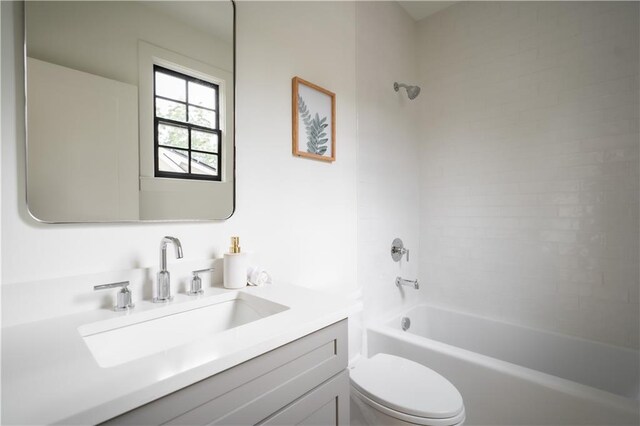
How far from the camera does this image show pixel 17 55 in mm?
821

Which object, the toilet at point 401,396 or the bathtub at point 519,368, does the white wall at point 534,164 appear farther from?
the toilet at point 401,396

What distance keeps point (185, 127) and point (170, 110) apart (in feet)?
0.23

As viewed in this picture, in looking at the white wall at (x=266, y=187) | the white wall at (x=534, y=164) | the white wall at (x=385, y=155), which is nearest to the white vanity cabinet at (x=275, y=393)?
the white wall at (x=266, y=187)

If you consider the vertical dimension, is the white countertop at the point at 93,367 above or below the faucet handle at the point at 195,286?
below

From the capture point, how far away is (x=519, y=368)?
4.68ft

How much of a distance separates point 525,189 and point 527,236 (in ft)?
0.99

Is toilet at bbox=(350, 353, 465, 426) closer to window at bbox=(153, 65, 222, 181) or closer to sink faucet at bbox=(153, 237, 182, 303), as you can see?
sink faucet at bbox=(153, 237, 182, 303)

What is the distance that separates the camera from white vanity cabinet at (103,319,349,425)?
1.98 ft

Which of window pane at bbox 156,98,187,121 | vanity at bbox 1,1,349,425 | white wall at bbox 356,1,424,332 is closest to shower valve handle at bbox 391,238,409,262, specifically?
white wall at bbox 356,1,424,332

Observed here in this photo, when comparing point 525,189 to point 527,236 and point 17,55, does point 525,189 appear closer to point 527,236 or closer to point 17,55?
point 527,236

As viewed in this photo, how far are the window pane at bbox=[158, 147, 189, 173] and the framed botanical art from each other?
53 centimetres

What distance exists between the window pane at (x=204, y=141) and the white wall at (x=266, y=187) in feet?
0.35

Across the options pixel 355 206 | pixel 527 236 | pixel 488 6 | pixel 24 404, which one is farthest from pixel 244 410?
pixel 488 6

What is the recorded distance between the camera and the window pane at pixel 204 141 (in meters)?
1.17
